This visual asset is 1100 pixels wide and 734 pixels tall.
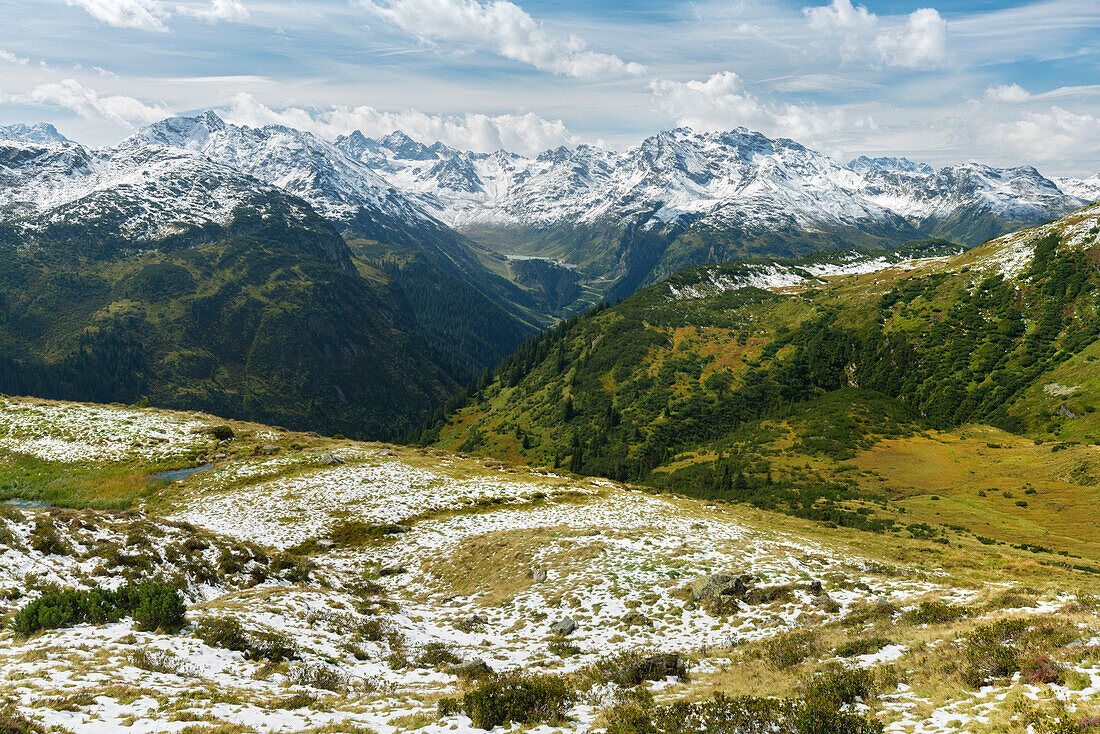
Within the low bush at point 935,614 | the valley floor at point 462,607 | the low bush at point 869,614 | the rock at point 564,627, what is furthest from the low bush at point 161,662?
the low bush at point 935,614

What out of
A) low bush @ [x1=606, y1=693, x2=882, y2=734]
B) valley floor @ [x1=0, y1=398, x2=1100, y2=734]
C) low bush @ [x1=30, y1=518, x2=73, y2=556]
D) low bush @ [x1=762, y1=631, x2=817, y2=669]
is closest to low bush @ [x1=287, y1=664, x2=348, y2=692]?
valley floor @ [x1=0, y1=398, x2=1100, y2=734]

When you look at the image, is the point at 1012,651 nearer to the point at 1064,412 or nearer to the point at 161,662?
the point at 161,662

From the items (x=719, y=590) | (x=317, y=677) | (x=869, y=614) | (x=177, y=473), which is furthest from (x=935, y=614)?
(x=177, y=473)

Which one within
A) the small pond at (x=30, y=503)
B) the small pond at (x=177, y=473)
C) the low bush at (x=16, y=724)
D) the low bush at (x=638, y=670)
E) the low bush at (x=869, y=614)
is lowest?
the small pond at (x=177, y=473)

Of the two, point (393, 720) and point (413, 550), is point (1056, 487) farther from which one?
point (393, 720)

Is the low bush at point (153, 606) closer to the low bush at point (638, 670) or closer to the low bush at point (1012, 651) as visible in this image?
the low bush at point (638, 670)

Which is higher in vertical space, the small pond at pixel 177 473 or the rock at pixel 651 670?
the rock at pixel 651 670

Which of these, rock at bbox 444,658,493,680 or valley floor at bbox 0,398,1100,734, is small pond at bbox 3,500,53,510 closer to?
valley floor at bbox 0,398,1100,734
